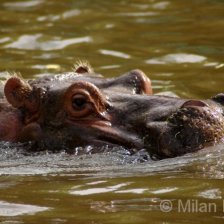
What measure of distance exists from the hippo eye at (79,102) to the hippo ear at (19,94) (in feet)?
1.64

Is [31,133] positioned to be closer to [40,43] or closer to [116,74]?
[116,74]

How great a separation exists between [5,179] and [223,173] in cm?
172

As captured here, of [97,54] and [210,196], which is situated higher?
[97,54]

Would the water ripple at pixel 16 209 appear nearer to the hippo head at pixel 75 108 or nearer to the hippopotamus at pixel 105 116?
the hippopotamus at pixel 105 116

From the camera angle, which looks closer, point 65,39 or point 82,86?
point 82,86

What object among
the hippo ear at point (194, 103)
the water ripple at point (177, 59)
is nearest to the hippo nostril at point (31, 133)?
the hippo ear at point (194, 103)

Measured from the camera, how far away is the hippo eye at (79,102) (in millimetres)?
8797

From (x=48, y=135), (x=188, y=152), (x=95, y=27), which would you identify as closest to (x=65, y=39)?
(x=95, y=27)

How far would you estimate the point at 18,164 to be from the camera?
859cm

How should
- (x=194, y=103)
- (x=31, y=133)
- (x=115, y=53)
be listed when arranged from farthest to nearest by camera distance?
(x=115, y=53) → (x=31, y=133) → (x=194, y=103)

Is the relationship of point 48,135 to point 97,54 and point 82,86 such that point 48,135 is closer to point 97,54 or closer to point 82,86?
point 82,86

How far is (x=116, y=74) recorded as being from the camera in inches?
509

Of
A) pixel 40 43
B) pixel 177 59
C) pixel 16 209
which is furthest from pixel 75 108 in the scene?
pixel 40 43

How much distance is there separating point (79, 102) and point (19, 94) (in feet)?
2.21
